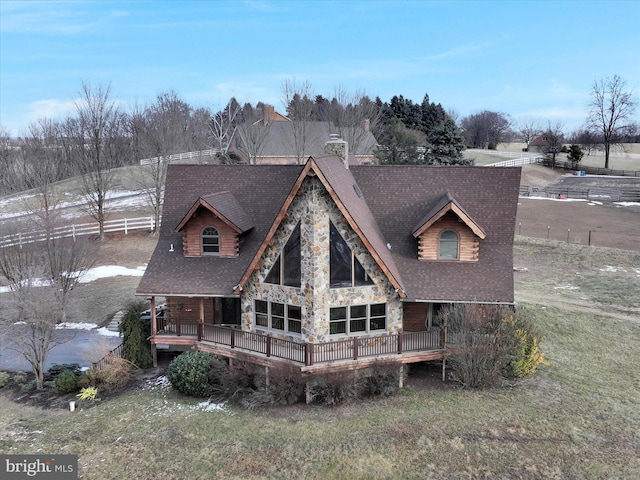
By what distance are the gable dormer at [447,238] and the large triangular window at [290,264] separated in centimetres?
456

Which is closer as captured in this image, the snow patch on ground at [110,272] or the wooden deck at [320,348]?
the wooden deck at [320,348]

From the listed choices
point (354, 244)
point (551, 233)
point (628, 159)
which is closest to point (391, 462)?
point (354, 244)

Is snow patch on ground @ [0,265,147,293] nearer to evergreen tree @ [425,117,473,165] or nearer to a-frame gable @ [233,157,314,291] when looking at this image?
a-frame gable @ [233,157,314,291]

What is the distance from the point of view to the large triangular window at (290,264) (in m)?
17.4

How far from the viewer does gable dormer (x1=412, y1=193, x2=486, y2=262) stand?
742 inches

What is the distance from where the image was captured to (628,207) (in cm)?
5594

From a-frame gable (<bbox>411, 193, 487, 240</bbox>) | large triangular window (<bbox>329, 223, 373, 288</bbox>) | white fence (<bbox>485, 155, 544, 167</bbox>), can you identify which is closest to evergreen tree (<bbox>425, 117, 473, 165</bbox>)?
a-frame gable (<bbox>411, 193, 487, 240</bbox>)

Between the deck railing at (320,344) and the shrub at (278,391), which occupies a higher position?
the deck railing at (320,344)

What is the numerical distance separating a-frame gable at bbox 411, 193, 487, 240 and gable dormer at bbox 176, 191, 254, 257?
6735 mm

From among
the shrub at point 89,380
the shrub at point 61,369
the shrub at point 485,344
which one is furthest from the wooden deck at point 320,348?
the shrub at point 61,369

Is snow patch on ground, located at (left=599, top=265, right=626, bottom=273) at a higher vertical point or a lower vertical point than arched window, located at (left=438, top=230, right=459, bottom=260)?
lower

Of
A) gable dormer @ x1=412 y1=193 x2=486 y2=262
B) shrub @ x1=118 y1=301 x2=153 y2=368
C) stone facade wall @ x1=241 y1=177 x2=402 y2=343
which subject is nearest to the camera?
stone facade wall @ x1=241 y1=177 x2=402 y2=343

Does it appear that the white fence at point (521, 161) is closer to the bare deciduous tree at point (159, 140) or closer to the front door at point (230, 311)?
the bare deciduous tree at point (159, 140)

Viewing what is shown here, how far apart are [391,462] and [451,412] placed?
3.22 meters
